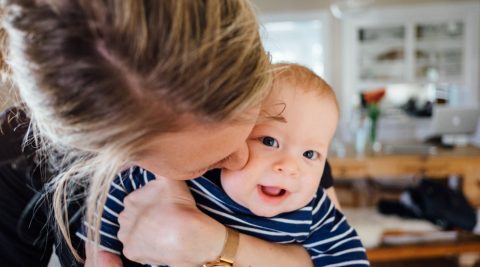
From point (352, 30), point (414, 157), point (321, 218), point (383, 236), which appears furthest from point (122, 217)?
point (352, 30)

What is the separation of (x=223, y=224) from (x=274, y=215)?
0.10 meters

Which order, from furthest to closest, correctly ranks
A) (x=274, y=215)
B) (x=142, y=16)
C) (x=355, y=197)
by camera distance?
(x=355, y=197) < (x=274, y=215) < (x=142, y=16)

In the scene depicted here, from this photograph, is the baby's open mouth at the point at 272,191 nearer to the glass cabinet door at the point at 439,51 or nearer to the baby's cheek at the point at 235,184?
the baby's cheek at the point at 235,184

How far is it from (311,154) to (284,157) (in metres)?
0.07

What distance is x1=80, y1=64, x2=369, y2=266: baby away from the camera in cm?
71

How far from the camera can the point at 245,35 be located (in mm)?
458

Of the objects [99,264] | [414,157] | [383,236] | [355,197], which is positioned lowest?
[99,264]

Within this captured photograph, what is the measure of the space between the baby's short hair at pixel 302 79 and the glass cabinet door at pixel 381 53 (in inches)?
210

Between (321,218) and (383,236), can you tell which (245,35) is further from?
(383,236)

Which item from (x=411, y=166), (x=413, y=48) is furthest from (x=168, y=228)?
(x=413, y=48)

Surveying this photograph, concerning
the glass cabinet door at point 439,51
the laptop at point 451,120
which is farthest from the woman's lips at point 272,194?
the glass cabinet door at point 439,51

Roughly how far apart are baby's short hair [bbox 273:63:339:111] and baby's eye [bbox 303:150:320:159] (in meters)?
0.10

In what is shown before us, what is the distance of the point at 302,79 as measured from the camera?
77cm

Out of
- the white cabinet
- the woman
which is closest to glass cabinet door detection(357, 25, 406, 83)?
the white cabinet
